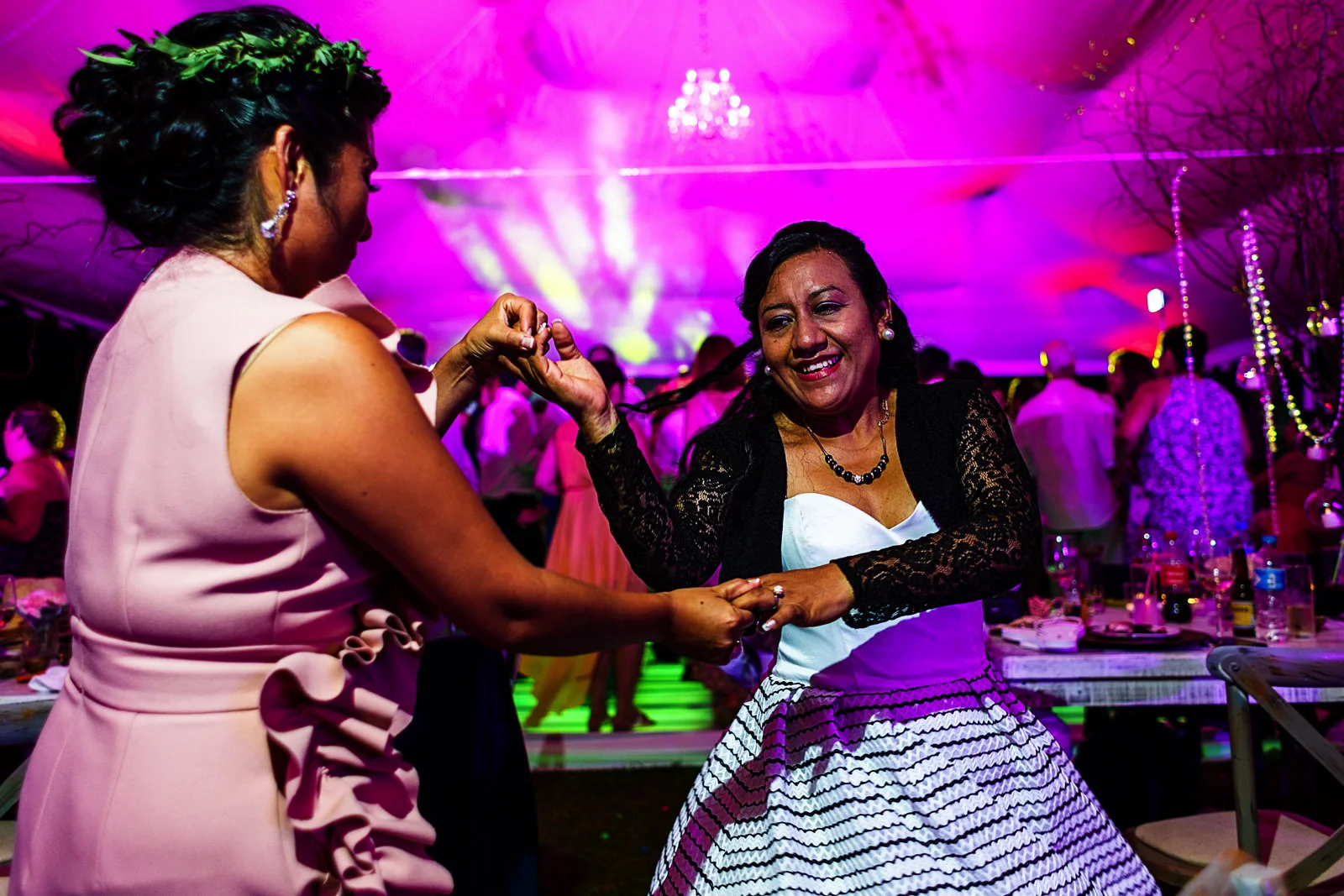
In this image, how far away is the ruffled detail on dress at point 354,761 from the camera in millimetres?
945

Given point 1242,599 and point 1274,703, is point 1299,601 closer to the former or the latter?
point 1242,599

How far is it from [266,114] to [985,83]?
6.65 meters

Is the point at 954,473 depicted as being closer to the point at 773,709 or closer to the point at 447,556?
the point at 773,709

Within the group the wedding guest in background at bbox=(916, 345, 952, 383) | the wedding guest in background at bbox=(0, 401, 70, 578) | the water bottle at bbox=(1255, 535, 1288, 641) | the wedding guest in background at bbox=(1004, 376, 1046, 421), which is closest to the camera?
the water bottle at bbox=(1255, 535, 1288, 641)

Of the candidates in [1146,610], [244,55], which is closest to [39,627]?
[244,55]

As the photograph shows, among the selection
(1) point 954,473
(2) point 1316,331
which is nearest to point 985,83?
(2) point 1316,331

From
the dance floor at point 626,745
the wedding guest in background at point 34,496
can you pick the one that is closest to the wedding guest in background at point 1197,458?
the dance floor at point 626,745

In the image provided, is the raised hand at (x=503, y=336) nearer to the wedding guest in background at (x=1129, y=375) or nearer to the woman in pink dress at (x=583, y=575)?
the woman in pink dress at (x=583, y=575)

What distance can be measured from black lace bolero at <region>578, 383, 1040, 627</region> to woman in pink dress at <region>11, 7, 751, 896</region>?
52 cm

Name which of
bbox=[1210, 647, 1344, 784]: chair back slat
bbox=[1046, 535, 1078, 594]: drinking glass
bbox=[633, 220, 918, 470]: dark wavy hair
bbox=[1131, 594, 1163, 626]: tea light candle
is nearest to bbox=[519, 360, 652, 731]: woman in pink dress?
bbox=[1046, 535, 1078, 594]: drinking glass

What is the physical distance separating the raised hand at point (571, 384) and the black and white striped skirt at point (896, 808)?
1.96ft

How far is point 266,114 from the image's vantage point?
3.34ft

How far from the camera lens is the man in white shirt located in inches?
217

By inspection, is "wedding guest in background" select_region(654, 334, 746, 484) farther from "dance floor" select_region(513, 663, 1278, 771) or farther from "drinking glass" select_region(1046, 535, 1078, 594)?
"drinking glass" select_region(1046, 535, 1078, 594)
